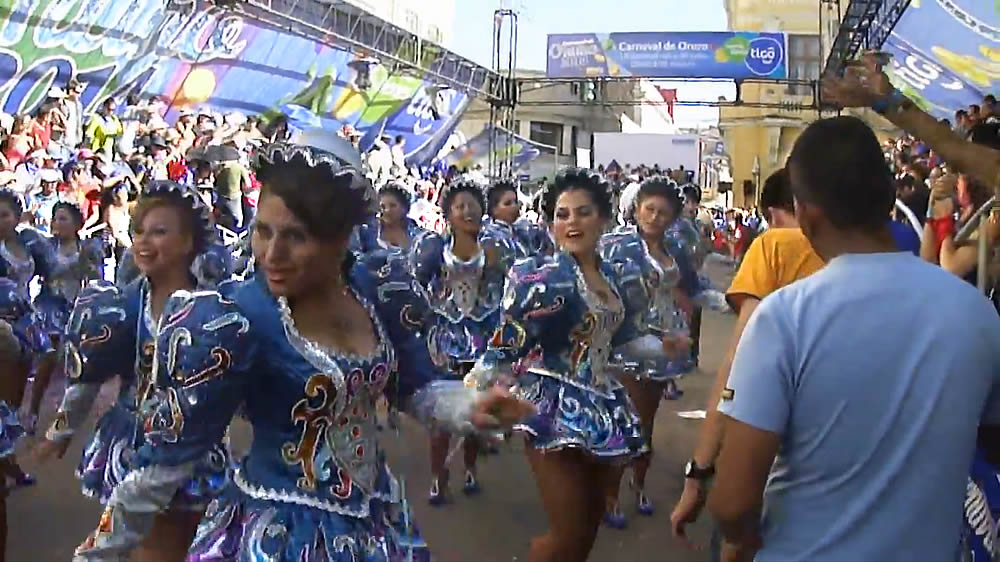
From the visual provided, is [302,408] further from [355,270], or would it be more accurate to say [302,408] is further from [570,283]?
[570,283]

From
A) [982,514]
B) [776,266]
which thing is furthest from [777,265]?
[982,514]

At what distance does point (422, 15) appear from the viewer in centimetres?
3750

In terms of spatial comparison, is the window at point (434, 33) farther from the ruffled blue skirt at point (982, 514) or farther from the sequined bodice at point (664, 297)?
the ruffled blue skirt at point (982, 514)

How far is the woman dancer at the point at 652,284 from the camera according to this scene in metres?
5.76

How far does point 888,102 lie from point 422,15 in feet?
118

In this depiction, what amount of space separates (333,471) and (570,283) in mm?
2002

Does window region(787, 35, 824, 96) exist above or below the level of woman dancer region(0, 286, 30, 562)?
above

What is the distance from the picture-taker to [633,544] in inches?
217

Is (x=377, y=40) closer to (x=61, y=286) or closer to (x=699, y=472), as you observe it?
(x=61, y=286)

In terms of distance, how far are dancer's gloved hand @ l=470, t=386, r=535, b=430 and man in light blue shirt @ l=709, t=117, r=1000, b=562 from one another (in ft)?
1.97

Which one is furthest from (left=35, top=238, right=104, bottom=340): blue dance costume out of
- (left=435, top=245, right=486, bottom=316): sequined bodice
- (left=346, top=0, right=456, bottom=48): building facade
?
(left=346, top=0, right=456, bottom=48): building facade

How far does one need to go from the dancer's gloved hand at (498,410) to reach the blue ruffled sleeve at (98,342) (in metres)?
1.54

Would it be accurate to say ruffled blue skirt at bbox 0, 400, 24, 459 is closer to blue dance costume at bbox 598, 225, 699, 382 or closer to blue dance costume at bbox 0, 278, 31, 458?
blue dance costume at bbox 0, 278, 31, 458

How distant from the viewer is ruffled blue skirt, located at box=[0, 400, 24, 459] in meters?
4.13
